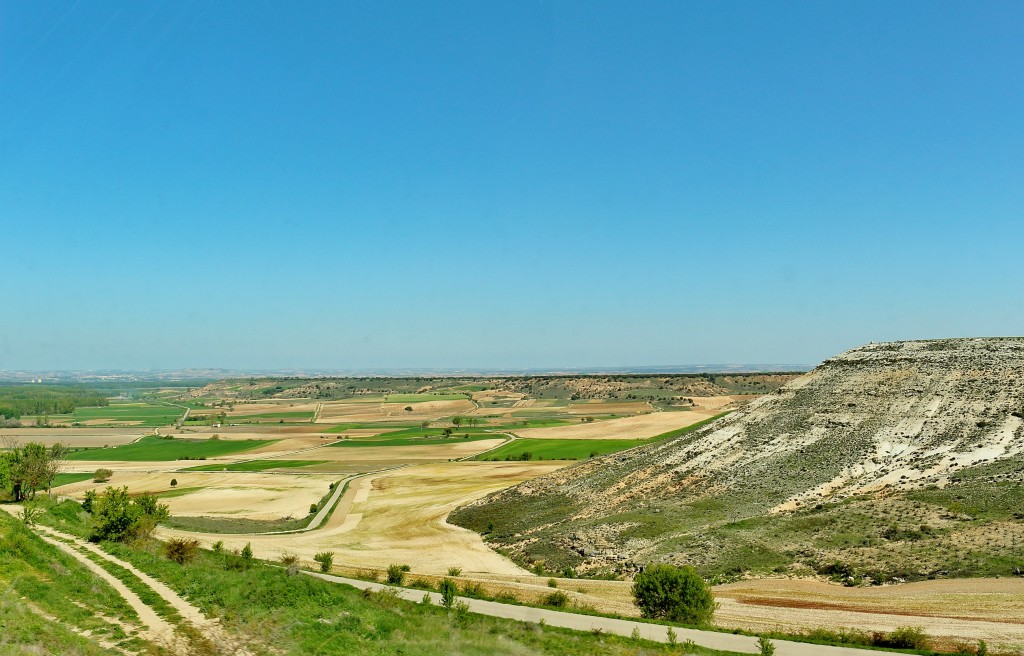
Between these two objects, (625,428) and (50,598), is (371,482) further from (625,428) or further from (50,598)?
(50,598)

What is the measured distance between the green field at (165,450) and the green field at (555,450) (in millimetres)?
64699

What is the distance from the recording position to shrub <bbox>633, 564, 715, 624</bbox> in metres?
31.2

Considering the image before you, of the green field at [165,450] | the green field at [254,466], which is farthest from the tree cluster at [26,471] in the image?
the green field at [165,450]

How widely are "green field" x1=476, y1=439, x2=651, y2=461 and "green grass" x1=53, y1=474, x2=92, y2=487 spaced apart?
6726cm

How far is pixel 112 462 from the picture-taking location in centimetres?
12794

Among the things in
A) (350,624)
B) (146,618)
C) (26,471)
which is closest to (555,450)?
(26,471)

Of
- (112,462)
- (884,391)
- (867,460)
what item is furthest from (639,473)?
(112,462)

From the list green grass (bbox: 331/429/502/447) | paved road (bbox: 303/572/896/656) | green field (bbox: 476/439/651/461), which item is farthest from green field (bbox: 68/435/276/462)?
paved road (bbox: 303/572/896/656)

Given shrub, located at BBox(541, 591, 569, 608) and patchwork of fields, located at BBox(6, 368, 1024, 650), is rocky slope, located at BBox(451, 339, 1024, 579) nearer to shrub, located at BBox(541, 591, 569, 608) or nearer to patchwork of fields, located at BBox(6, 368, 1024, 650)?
patchwork of fields, located at BBox(6, 368, 1024, 650)

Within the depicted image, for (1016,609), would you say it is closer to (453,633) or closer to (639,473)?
(453,633)

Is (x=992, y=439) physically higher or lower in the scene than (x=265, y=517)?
higher

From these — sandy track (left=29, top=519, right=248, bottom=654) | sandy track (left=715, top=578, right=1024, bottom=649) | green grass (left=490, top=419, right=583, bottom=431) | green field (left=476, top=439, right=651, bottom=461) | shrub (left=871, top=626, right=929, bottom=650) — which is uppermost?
sandy track (left=29, top=519, right=248, bottom=654)

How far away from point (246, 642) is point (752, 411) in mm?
Result: 57654

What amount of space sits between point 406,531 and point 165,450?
359ft
